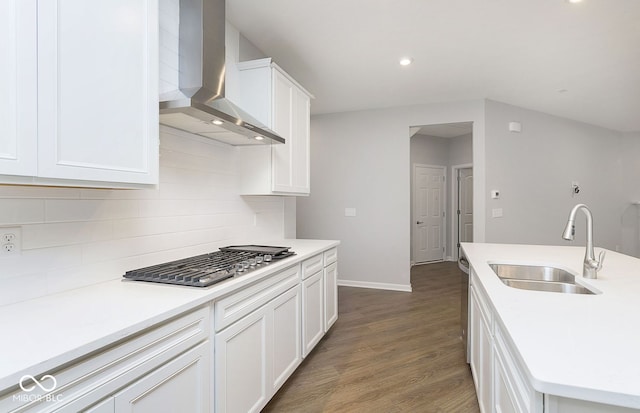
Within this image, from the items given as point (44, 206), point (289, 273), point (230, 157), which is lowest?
point (289, 273)

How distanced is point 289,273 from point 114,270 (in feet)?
3.34

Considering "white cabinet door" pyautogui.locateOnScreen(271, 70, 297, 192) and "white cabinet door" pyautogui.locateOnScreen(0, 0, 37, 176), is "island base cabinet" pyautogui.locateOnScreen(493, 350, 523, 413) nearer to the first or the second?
"white cabinet door" pyautogui.locateOnScreen(0, 0, 37, 176)

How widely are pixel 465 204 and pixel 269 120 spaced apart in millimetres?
5645

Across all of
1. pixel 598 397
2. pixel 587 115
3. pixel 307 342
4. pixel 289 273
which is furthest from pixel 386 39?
pixel 587 115

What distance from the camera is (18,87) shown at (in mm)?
977

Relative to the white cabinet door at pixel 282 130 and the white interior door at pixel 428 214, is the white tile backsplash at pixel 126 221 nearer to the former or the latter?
the white cabinet door at pixel 282 130

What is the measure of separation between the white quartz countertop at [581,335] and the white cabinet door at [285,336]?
1.20 m

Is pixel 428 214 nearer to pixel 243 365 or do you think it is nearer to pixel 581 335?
pixel 243 365

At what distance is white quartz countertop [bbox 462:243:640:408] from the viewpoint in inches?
29.7

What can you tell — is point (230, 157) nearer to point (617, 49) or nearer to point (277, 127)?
point (277, 127)

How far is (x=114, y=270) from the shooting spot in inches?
64.7

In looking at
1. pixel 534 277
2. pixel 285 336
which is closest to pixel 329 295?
pixel 285 336

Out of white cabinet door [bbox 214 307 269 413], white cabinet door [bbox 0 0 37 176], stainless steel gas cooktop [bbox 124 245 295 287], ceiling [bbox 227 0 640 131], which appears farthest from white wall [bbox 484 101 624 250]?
white cabinet door [bbox 0 0 37 176]

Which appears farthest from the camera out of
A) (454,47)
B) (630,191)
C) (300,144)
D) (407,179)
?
(630,191)
